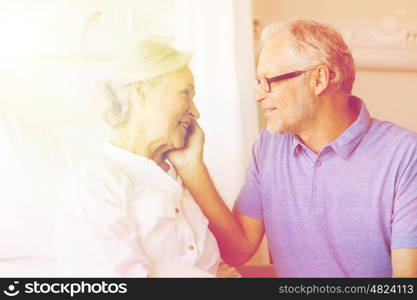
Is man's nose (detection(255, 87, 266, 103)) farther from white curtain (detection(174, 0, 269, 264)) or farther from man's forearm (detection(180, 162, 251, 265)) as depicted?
man's forearm (detection(180, 162, 251, 265))

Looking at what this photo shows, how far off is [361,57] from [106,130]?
0.70 m

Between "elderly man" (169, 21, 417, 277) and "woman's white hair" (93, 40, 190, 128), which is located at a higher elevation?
"woman's white hair" (93, 40, 190, 128)

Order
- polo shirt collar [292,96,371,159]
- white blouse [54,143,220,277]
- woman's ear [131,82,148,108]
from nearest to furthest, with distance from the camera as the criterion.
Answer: white blouse [54,143,220,277] < woman's ear [131,82,148,108] < polo shirt collar [292,96,371,159]

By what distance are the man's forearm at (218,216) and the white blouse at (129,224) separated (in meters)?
0.03

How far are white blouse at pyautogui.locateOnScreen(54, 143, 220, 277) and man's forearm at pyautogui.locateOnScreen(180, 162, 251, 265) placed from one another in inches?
1.0

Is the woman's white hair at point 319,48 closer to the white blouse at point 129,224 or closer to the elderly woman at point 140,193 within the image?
the elderly woman at point 140,193

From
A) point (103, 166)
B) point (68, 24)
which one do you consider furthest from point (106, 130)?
point (68, 24)

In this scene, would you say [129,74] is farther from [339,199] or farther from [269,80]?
[339,199]

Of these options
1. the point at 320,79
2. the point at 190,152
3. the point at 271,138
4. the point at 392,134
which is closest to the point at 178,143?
the point at 190,152

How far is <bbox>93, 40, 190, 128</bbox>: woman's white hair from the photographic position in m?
1.01

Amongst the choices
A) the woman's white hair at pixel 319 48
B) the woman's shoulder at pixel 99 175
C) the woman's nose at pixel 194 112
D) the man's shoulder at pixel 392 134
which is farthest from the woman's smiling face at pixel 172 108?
the man's shoulder at pixel 392 134

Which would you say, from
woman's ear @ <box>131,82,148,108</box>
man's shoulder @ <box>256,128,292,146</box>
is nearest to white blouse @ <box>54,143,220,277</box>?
woman's ear @ <box>131,82,148,108</box>

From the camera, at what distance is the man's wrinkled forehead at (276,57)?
3.67 ft

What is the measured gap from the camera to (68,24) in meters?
1.07
